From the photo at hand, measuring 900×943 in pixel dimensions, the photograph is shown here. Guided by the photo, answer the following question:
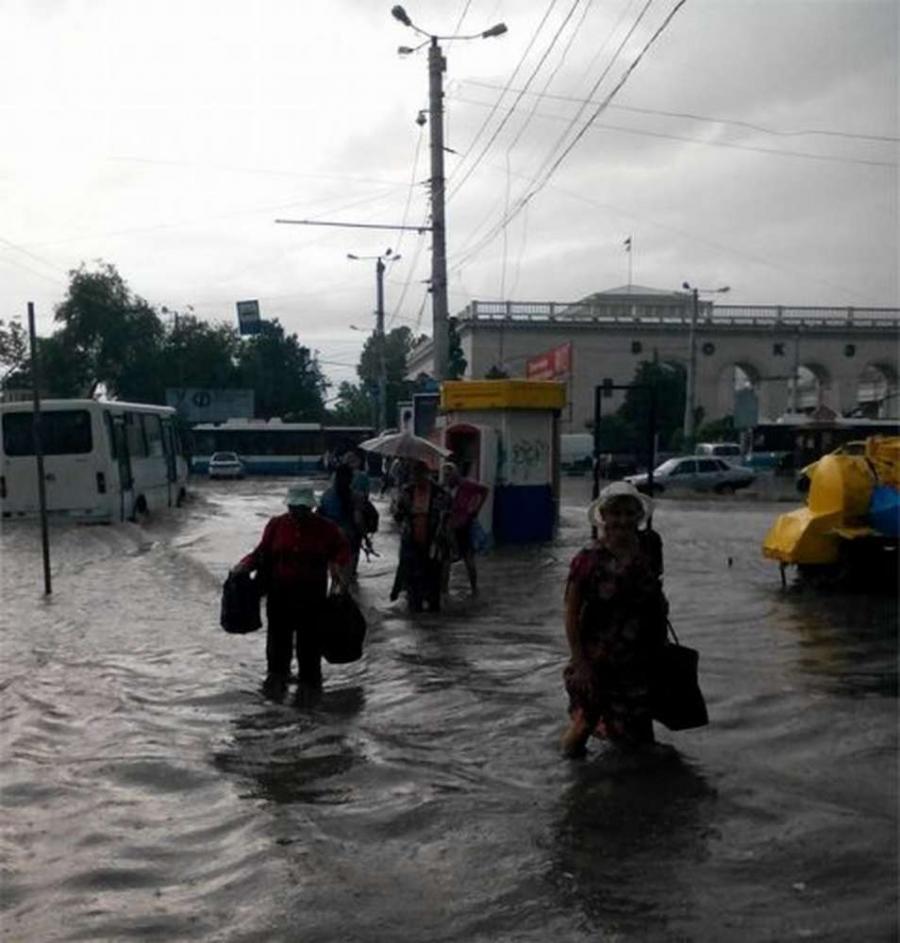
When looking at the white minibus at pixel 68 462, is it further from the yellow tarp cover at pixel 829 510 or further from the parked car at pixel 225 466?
the parked car at pixel 225 466

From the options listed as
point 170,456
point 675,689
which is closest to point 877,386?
point 170,456

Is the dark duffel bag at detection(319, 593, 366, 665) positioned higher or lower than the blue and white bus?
higher

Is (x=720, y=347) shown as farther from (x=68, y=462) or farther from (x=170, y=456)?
(x=68, y=462)

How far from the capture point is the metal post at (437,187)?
25.2 m

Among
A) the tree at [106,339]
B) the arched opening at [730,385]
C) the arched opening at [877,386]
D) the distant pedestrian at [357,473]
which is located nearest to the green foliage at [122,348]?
the tree at [106,339]

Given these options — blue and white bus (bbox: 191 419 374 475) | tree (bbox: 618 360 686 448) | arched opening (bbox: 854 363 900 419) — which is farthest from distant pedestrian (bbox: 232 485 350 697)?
arched opening (bbox: 854 363 900 419)

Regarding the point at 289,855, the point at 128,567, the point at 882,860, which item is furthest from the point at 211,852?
the point at 128,567

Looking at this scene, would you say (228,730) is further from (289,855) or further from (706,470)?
(706,470)

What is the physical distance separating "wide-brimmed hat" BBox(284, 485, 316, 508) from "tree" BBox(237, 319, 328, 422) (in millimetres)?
71880

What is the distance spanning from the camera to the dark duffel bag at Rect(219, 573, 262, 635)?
9.09 m

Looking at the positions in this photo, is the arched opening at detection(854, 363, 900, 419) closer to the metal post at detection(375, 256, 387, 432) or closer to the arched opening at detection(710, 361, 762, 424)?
the arched opening at detection(710, 361, 762, 424)

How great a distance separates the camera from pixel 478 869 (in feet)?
18.0

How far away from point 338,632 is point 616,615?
9.98ft

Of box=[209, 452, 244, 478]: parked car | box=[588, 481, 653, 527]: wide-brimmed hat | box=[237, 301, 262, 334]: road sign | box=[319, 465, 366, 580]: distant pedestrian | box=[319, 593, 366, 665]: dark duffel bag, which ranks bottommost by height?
box=[209, 452, 244, 478]: parked car
